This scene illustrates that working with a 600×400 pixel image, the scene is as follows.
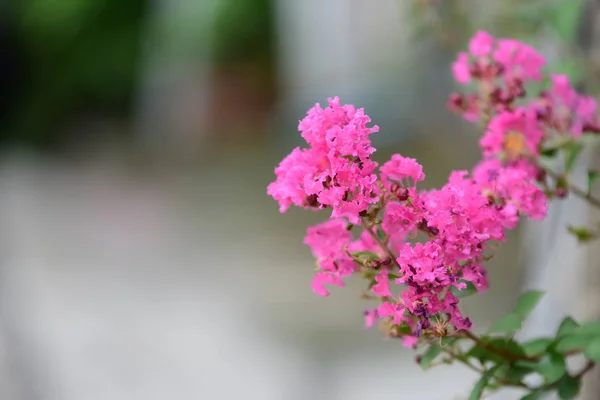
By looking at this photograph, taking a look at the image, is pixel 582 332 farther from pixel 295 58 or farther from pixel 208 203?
pixel 295 58

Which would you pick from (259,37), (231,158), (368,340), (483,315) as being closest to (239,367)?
(368,340)

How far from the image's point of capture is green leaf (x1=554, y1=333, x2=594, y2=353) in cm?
50

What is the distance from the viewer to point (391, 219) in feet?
1.47

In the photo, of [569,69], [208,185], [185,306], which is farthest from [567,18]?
[208,185]

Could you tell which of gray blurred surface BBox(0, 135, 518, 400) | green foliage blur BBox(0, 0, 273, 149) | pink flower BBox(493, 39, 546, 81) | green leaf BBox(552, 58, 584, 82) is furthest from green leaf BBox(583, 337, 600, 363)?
green foliage blur BBox(0, 0, 273, 149)

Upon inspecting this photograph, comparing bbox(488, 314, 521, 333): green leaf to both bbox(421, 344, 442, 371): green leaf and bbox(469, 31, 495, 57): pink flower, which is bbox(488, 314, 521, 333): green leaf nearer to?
bbox(421, 344, 442, 371): green leaf

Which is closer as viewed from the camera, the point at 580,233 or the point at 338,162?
the point at 338,162

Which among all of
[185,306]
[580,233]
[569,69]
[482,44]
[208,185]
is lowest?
[580,233]

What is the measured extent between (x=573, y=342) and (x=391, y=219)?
0.53 feet

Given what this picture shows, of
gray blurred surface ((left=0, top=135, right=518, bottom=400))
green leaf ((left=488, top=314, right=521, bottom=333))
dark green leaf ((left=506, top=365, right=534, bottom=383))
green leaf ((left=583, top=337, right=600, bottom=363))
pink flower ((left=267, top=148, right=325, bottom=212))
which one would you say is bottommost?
dark green leaf ((left=506, top=365, right=534, bottom=383))

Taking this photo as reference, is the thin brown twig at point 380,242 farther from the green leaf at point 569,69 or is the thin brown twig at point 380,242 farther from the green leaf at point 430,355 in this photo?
the green leaf at point 569,69

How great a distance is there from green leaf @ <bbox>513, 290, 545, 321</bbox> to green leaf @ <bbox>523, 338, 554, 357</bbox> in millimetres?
18

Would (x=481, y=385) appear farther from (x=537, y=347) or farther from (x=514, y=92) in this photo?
(x=514, y=92)

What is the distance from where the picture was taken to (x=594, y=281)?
899 millimetres
